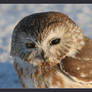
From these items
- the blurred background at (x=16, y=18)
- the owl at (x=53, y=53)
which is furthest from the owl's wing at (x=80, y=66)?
the blurred background at (x=16, y=18)

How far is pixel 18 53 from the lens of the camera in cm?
358

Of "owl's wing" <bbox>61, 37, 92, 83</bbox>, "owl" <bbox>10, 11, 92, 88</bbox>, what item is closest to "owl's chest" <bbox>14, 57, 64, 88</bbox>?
"owl" <bbox>10, 11, 92, 88</bbox>

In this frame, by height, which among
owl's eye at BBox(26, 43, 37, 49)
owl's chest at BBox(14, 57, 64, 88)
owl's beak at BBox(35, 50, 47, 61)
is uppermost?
owl's eye at BBox(26, 43, 37, 49)

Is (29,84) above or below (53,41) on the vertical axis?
below

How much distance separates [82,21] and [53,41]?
6907mm

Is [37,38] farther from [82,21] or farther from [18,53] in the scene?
[82,21]

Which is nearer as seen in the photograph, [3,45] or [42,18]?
[42,18]

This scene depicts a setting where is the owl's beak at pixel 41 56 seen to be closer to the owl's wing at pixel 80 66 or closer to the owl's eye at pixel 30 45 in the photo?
the owl's eye at pixel 30 45

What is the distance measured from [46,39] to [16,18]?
686 centimetres

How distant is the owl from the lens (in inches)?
132

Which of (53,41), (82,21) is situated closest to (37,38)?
(53,41)

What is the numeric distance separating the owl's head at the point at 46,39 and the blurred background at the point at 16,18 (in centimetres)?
352

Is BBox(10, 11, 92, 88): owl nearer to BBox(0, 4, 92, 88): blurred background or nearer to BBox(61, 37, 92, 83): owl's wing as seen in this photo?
BBox(61, 37, 92, 83): owl's wing

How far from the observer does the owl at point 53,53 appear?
132 inches
